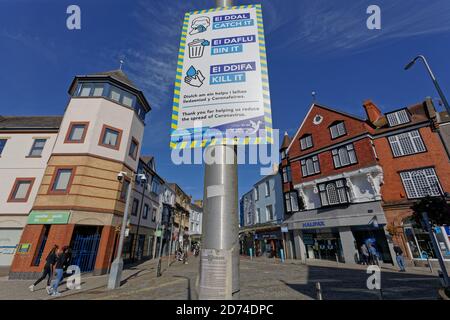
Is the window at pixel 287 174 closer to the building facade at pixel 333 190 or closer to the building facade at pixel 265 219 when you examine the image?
the building facade at pixel 333 190

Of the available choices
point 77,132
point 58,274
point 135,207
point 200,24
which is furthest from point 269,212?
point 200,24

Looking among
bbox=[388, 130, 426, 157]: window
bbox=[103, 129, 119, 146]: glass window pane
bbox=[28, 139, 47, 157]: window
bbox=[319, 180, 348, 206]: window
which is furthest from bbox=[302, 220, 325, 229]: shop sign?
bbox=[28, 139, 47, 157]: window

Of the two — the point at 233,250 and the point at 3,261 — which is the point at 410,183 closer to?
the point at 233,250

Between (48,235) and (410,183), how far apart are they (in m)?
27.2

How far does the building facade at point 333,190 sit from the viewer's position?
61.3ft

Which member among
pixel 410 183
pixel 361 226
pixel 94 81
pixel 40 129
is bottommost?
pixel 361 226

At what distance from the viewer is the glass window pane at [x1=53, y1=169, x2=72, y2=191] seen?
14984 millimetres

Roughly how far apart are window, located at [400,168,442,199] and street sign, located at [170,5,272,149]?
20.7m

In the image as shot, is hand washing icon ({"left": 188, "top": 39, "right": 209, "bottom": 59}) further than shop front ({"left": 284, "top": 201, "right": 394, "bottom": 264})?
No

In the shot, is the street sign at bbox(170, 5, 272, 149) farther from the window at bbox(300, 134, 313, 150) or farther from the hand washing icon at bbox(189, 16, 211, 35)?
the window at bbox(300, 134, 313, 150)

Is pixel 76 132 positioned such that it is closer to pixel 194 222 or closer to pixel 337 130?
pixel 337 130

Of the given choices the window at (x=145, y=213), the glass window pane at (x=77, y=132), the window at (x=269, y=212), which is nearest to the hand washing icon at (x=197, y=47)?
the glass window pane at (x=77, y=132)
